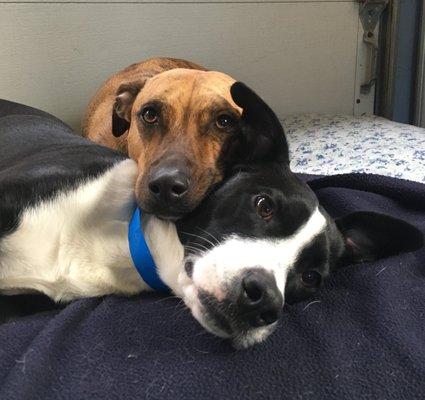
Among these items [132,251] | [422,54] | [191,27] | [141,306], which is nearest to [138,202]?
[132,251]

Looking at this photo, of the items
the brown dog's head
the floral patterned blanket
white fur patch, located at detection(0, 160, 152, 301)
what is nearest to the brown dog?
the brown dog's head

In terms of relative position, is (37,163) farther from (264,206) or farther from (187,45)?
(187,45)

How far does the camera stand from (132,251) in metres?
1.25

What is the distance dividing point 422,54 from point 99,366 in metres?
2.70

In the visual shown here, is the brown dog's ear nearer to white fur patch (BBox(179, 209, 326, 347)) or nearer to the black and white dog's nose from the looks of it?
white fur patch (BBox(179, 209, 326, 347))

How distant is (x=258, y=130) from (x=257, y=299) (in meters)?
0.50

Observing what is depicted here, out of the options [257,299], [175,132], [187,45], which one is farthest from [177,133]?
[187,45]

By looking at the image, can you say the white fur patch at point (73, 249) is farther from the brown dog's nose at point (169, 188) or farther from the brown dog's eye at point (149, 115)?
the brown dog's eye at point (149, 115)

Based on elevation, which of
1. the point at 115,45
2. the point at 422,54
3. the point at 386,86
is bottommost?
the point at 386,86

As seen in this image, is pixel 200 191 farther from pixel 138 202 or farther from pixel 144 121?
pixel 144 121

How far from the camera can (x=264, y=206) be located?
3.86 feet

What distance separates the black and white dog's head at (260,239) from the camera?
995 millimetres

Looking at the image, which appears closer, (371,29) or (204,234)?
(204,234)

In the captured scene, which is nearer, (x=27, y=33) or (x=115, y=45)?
(x=27, y=33)
